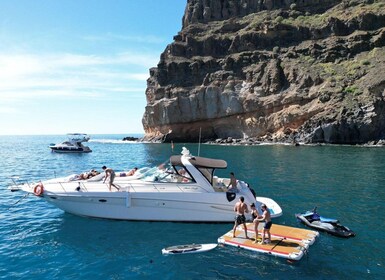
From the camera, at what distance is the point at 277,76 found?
80.1 m

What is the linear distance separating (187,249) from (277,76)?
7178 cm

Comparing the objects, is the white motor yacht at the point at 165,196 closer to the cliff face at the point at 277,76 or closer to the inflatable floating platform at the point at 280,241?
the inflatable floating platform at the point at 280,241

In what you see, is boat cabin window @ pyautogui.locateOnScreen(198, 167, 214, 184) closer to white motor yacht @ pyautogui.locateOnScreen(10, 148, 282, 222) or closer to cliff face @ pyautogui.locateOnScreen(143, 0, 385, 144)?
white motor yacht @ pyautogui.locateOnScreen(10, 148, 282, 222)

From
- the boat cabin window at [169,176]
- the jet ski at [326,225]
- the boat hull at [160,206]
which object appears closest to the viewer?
the jet ski at [326,225]

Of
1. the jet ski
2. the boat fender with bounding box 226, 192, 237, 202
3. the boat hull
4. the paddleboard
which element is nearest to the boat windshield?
the boat hull

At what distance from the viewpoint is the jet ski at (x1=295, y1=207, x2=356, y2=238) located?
1548 centimetres

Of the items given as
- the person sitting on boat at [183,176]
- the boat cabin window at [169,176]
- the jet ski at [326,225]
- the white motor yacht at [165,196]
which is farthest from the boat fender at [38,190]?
the jet ski at [326,225]

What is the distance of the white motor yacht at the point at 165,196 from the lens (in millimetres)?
17078

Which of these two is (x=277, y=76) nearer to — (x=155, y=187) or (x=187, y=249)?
(x=155, y=187)

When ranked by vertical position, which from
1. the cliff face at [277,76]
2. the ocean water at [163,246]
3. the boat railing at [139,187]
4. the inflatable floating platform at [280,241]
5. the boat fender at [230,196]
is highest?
the cliff face at [277,76]

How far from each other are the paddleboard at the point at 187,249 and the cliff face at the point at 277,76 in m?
56.8

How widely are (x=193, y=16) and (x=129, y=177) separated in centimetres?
10405

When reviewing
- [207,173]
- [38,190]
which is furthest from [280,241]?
[38,190]

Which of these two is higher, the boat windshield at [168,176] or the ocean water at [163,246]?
the boat windshield at [168,176]
